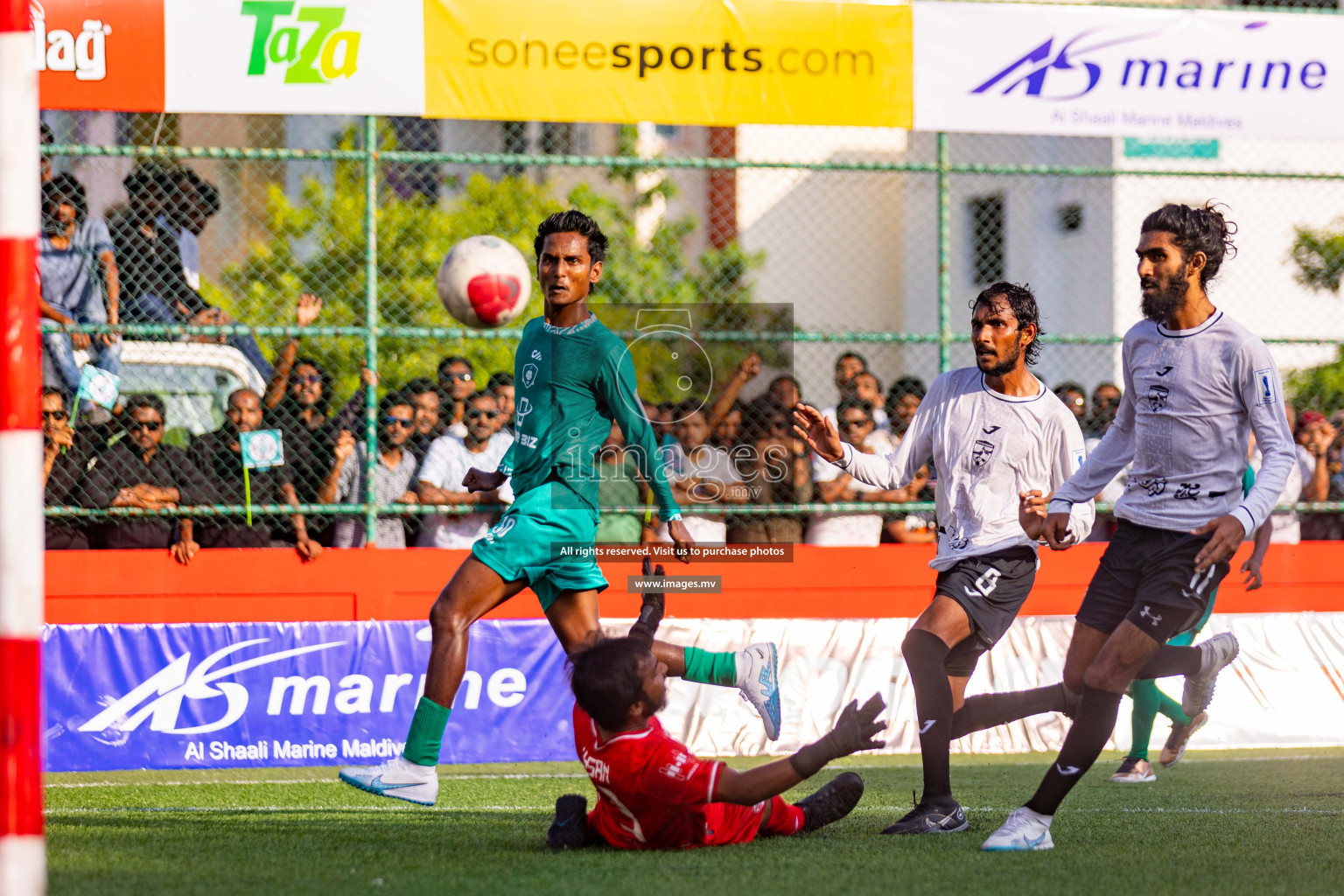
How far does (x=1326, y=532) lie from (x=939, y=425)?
523cm

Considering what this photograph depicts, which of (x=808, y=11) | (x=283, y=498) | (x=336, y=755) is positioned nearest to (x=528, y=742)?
(x=336, y=755)

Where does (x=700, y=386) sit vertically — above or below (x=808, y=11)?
below

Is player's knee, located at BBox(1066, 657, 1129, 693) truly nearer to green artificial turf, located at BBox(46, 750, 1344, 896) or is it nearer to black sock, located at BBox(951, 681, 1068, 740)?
green artificial turf, located at BBox(46, 750, 1344, 896)

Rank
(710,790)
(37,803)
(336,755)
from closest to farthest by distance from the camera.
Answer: (37,803) < (710,790) < (336,755)

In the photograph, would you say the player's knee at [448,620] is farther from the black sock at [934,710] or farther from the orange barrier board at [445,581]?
the orange barrier board at [445,581]

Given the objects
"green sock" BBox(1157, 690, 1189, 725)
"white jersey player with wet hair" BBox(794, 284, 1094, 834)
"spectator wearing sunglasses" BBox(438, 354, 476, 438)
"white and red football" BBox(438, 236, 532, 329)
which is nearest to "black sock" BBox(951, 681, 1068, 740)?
"white jersey player with wet hair" BBox(794, 284, 1094, 834)

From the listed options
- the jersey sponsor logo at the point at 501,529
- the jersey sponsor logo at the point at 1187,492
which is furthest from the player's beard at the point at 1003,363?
the jersey sponsor logo at the point at 501,529

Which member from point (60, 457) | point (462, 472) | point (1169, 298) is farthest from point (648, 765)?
point (60, 457)

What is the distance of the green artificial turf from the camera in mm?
4367

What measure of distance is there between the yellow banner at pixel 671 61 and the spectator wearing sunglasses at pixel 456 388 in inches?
61.0

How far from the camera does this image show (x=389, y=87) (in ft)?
29.0

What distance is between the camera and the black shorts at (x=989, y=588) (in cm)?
555

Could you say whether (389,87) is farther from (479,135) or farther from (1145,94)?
(479,135)

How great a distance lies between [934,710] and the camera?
546 centimetres
